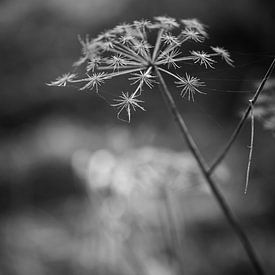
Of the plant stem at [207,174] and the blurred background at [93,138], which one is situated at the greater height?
the blurred background at [93,138]

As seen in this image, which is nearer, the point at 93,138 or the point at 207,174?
the point at 207,174

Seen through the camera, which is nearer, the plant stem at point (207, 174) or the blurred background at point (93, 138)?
the plant stem at point (207, 174)

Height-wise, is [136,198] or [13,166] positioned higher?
[13,166]

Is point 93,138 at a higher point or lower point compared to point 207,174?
higher

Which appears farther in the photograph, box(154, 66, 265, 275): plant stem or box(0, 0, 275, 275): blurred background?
box(0, 0, 275, 275): blurred background

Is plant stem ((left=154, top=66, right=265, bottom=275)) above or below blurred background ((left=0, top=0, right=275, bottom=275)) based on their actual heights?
below

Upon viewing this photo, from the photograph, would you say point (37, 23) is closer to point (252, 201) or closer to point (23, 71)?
point (23, 71)

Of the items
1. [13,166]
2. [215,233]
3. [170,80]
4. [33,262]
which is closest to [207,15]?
[170,80]

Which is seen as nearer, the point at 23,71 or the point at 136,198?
the point at 136,198
